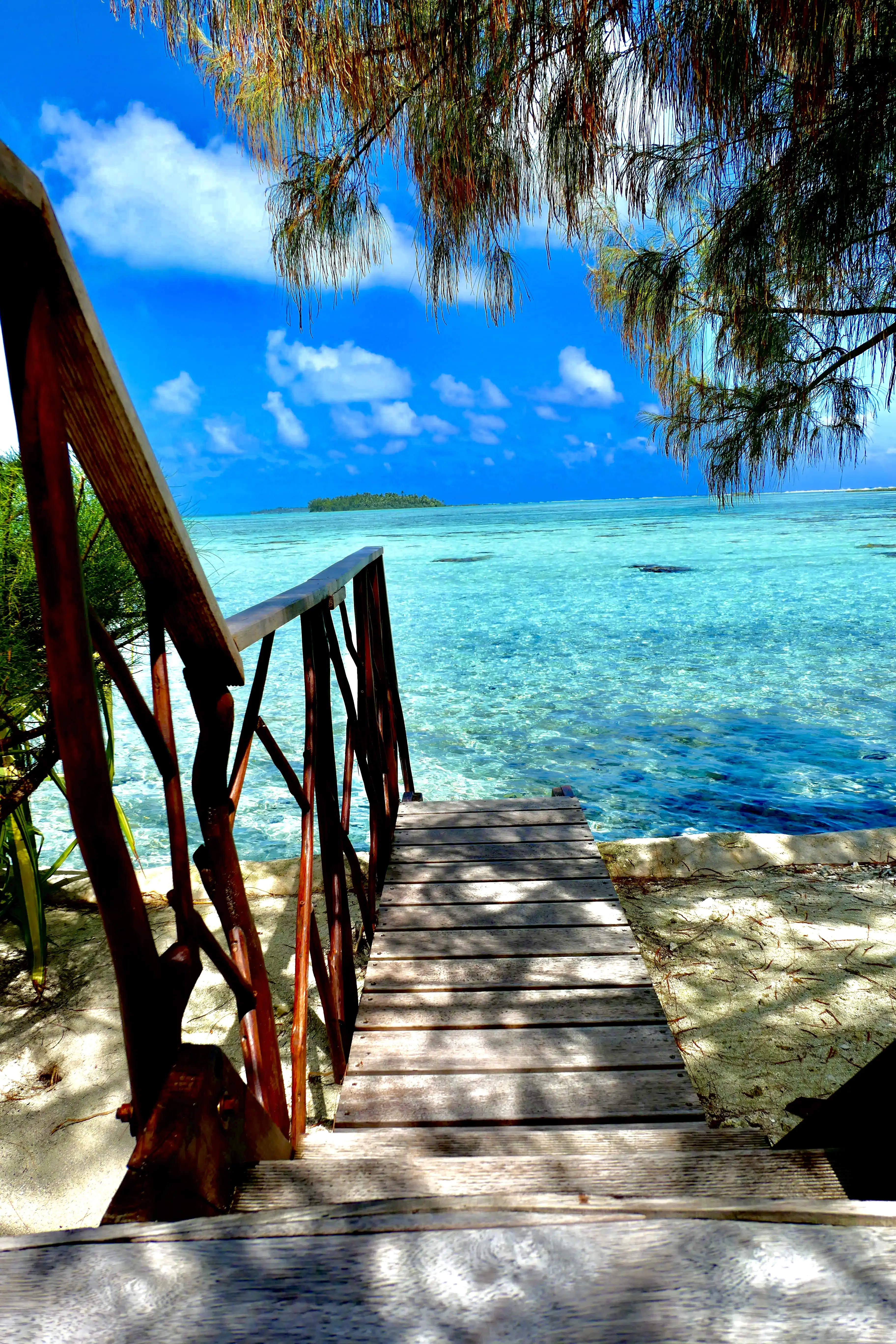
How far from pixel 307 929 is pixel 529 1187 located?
744mm

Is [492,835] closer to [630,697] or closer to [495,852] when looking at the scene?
[495,852]

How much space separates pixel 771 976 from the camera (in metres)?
2.45

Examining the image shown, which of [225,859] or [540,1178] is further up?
[225,859]

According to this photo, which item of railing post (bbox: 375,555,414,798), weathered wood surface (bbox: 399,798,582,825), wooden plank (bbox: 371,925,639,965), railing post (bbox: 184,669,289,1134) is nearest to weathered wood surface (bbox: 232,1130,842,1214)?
railing post (bbox: 184,669,289,1134)

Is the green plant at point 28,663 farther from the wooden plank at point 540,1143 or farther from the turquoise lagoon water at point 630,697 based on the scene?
the wooden plank at point 540,1143

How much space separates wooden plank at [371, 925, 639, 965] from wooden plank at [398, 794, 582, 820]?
3.09ft

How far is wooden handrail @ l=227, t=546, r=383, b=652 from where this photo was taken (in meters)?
1.12

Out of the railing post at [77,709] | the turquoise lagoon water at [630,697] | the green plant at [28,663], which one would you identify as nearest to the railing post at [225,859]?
the railing post at [77,709]

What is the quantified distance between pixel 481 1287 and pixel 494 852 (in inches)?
85.6

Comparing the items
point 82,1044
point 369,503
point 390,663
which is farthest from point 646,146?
point 369,503

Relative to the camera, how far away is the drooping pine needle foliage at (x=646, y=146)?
2.29 metres

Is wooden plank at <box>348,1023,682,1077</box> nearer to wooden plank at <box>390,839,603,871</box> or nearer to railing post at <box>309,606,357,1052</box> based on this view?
railing post at <box>309,606,357,1052</box>

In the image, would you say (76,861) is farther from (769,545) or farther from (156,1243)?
(769,545)

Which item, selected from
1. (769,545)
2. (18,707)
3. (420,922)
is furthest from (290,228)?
(769,545)
